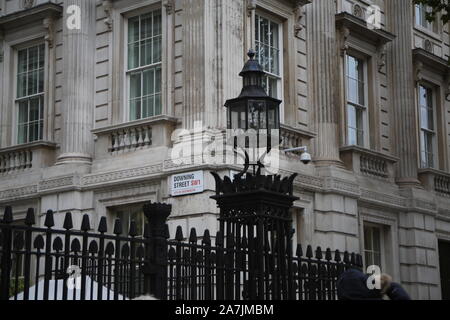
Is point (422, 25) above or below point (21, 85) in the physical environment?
above

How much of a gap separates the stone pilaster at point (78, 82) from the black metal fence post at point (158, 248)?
10.7 m

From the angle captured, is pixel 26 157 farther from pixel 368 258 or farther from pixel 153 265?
pixel 153 265

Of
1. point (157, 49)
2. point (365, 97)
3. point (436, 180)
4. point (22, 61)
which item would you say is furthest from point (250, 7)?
point (436, 180)

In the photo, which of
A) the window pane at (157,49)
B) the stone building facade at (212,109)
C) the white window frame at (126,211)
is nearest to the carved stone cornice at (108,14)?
the stone building facade at (212,109)

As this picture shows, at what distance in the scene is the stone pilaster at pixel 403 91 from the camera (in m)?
23.6

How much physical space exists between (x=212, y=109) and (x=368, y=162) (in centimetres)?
564

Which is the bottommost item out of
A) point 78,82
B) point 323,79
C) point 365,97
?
point 78,82

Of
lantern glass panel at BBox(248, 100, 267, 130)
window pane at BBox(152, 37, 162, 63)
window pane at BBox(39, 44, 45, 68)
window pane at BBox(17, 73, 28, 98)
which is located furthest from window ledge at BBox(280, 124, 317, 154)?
lantern glass panel at BBox(248, 100, 267, 130)

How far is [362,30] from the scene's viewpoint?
23.0 m

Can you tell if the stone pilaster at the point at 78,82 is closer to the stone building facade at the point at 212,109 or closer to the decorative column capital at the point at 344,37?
the stone building facade at the point at 212,109

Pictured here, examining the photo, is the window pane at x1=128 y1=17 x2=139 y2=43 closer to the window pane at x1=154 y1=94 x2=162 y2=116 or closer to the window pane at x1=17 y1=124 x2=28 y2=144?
the window pane at x1=154 y1=94 x2=162 y2=116
